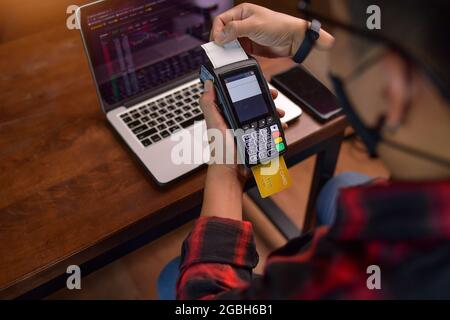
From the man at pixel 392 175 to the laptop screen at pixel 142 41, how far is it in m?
0.50

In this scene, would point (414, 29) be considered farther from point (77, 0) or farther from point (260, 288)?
point (77, 0)

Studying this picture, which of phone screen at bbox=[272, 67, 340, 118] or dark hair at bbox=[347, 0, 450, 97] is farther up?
dark hair at bbox=[347, 0, 450, 97]

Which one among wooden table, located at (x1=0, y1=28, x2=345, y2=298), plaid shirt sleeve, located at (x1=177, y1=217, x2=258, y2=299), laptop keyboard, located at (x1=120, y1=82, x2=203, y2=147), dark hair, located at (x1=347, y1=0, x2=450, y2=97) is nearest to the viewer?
dark hair, located at (x1=347, y1=0, x2=450, y2=97)

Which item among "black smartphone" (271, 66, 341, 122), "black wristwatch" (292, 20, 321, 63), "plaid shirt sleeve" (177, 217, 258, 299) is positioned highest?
"black wristwatch" (292, 20, 321, 63)

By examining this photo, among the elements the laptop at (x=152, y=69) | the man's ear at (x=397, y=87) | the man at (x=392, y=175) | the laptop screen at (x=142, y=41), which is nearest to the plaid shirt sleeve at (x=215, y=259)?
the man at (x=392, y=175)

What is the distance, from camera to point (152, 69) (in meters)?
0.91

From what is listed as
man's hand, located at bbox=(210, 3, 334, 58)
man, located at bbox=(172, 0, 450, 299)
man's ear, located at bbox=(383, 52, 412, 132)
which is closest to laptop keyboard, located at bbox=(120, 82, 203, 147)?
man's hand, located at bbox=(210, 3, 334, 58)

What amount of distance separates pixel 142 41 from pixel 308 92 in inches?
15.0

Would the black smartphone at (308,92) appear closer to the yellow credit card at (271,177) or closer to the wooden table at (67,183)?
the wooden table at (67,183)

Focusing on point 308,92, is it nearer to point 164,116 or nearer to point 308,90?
point 308,90

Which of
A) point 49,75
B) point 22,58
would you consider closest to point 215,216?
point 49,75

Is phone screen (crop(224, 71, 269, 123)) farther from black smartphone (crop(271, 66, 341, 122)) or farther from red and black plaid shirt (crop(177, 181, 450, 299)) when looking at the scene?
red and black plaid shirt (crop(177, 181, 450, 299))

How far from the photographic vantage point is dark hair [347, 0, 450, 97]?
31 centimetres

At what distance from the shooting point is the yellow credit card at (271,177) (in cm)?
72
